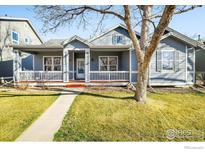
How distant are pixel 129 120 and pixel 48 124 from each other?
8.94 ft

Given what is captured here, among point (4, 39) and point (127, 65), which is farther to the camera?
point (4, 39)

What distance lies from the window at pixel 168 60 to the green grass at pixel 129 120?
491cm

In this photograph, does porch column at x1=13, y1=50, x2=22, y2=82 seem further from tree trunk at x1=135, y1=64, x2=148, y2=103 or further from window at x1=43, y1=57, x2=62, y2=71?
tree trunk at x1=135, y1=64, x2=148, y2=103

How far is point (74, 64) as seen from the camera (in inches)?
682

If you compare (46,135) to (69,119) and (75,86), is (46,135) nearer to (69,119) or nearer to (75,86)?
(69,119)

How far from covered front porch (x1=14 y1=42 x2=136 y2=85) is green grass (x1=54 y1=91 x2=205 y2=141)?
467 cm

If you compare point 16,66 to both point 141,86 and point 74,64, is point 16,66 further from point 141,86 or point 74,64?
point 141,86

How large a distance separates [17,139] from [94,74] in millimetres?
9806

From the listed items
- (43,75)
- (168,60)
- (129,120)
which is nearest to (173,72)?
(168,60)

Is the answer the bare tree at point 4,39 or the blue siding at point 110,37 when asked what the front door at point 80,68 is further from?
the bare tree at point 4,39

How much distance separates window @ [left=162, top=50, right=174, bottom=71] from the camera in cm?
1521

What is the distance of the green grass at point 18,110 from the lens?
6379 mm

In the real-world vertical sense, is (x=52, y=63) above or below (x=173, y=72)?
above
